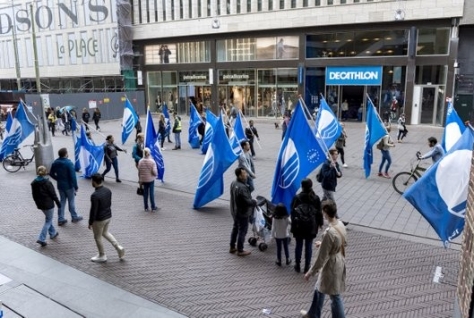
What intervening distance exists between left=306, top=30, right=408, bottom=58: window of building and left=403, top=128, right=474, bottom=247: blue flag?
77.2ft

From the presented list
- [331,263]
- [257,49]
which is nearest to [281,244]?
[331,263]

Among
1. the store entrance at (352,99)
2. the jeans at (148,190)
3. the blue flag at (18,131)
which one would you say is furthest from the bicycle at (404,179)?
the store entrance at (352,99)

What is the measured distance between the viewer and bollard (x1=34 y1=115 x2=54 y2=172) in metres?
14.9

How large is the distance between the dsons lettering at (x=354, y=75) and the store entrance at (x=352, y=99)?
2.45ft

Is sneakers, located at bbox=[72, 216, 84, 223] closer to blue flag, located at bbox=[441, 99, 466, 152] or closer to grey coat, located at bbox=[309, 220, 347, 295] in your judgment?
grey coat, located at bbox=[309, 220, 347, 295]

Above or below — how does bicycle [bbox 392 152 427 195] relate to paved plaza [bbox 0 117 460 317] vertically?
above

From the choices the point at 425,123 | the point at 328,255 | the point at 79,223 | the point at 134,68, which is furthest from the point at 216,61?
the point at 328,255

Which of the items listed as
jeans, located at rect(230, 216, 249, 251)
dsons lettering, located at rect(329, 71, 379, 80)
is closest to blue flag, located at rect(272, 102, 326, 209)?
jeans, located at rect(230, 216, 249, 251)

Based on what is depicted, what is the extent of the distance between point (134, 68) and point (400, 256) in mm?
36724

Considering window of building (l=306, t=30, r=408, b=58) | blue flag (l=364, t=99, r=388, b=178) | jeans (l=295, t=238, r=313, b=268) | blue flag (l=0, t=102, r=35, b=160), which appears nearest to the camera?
jeans (l=295, t=238, r=313, b=268)

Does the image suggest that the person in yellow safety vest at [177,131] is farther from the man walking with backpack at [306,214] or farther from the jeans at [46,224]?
the man walking with backpack at [306,214]

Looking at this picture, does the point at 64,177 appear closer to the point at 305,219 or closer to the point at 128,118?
the point at 305,219

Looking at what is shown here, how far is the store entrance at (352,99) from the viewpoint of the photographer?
1184 inches

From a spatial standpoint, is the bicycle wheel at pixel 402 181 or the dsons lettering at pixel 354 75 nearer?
the bicycle wheel at pixel 402 181
